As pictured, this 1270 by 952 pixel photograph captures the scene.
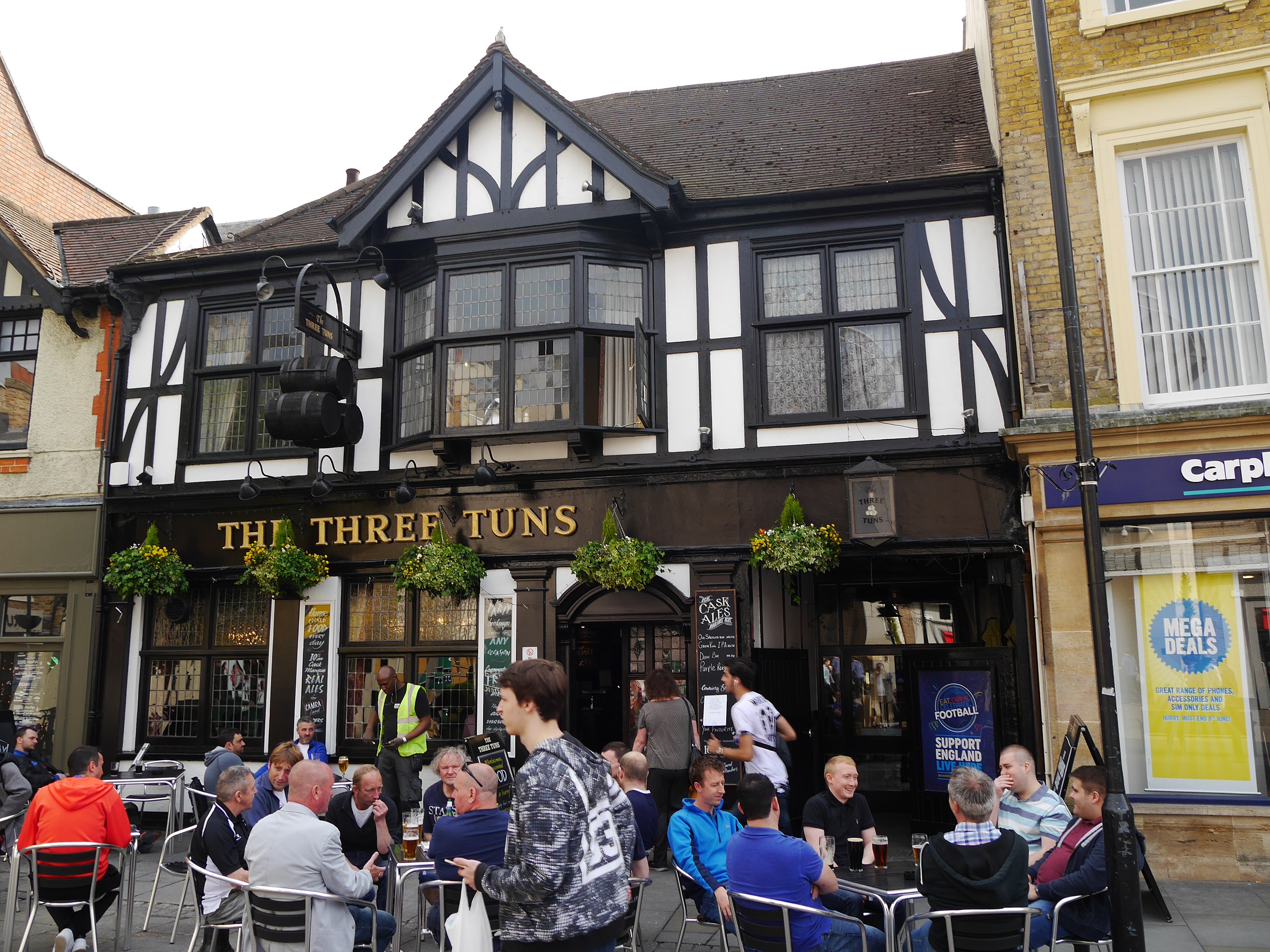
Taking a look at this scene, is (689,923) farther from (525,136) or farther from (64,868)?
(525,136)

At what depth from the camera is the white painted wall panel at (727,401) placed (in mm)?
10641

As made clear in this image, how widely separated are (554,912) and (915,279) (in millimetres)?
8664

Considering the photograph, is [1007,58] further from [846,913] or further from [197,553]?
[197,553]

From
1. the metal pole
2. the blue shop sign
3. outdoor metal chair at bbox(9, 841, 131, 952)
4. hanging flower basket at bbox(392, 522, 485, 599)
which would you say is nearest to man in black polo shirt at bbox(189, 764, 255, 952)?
outdoor metal chair at bbox(9, 841, 131, 952)

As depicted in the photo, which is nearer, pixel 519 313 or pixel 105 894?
pixel 105 894

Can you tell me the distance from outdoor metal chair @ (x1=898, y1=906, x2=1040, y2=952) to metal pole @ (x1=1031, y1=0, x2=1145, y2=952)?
0.90 m

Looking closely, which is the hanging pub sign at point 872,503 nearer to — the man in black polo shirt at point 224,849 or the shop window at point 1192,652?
the shop window at point 1192,652

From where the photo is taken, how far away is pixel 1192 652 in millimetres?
8633

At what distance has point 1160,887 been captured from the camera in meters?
7.92

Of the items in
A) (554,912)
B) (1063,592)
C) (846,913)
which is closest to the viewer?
(554,912)

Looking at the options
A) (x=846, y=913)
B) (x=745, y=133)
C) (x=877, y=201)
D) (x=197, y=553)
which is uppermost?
(x=745, y=133)

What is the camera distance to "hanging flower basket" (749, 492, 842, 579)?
9.65m

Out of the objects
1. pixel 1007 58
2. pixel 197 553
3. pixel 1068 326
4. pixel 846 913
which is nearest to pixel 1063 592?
pixel 1068 326

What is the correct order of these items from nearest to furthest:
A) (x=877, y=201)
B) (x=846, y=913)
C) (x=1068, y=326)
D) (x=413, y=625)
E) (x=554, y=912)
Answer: (x=554, y=912) → (x=846, y=913) → (x=1068, y=326) → (x=877, y=201) → (x=413, y=625)
